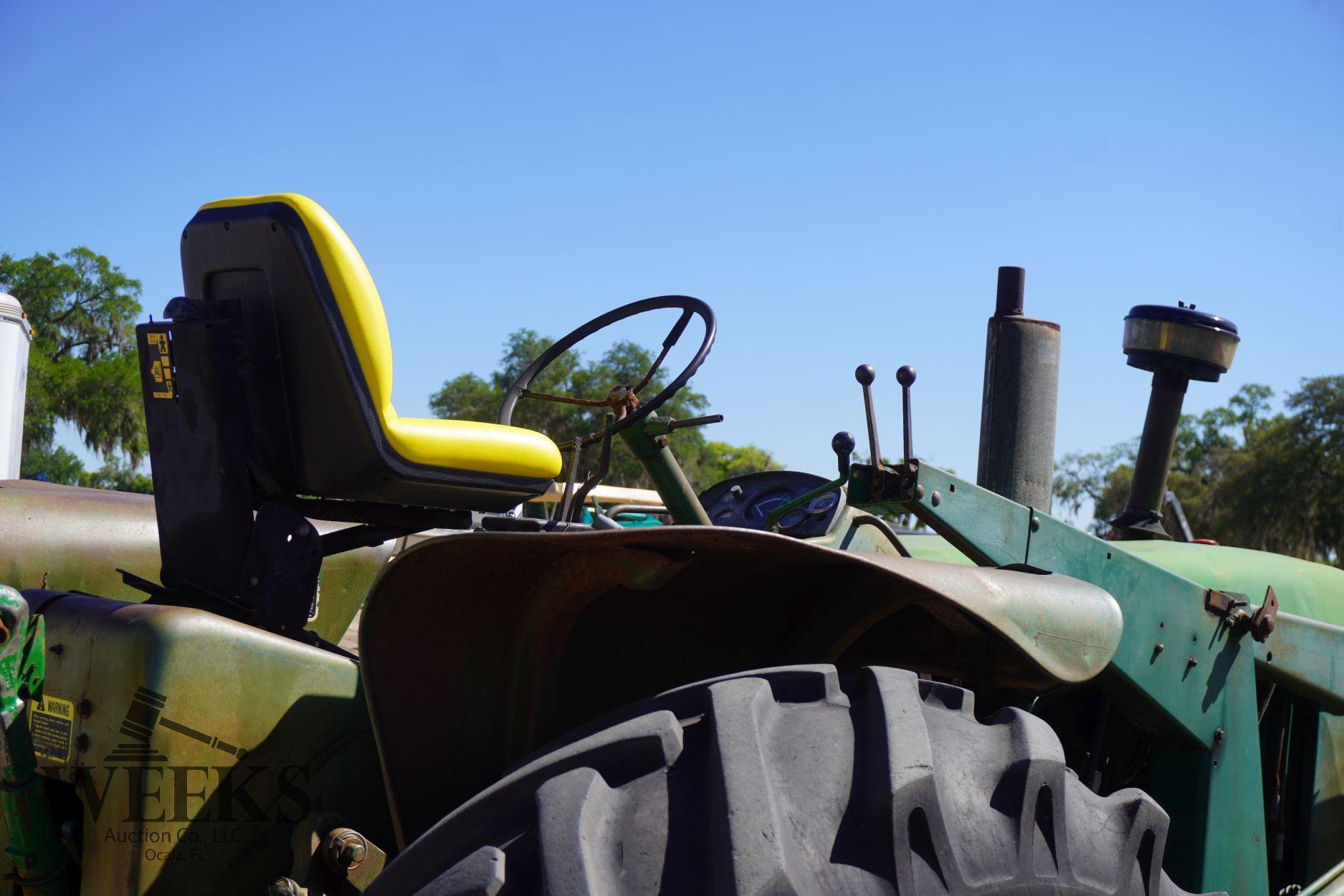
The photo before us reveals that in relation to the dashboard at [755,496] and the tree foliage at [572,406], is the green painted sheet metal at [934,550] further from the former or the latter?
the tree foliage at [572,406]

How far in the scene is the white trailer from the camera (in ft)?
26.0

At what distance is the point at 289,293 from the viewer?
188cm

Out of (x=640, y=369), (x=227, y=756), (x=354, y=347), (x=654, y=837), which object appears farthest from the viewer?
(x=640, y=369)

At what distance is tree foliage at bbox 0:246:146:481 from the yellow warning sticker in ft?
105

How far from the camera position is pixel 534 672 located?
1.53 metres

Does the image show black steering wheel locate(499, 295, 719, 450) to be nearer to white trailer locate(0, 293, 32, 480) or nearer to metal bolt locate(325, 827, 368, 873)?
metal bolt locate(325, 827, 368, 873)

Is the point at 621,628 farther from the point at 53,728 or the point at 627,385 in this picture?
the point at 627,385

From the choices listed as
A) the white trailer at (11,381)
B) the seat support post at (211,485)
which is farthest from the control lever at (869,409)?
the white trailer at (11,381)

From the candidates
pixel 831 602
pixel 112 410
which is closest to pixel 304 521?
pixel 831 602

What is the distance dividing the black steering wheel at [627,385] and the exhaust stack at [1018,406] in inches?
32.6

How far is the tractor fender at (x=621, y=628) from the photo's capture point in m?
1.40

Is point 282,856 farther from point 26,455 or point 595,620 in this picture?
point 26,455

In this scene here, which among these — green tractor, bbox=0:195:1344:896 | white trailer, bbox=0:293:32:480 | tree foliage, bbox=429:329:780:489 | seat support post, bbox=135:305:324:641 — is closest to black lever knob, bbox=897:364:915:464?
green tractor, bbox=0:195:1344:896

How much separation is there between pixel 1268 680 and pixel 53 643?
2276 millimetres
